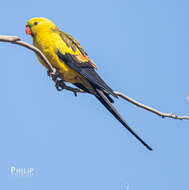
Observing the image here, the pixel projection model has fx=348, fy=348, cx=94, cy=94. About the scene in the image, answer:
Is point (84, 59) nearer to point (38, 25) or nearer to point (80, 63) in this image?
point (80, 63)

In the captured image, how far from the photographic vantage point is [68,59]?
4.58 m

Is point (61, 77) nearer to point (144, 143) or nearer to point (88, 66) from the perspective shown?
point (88, 66)

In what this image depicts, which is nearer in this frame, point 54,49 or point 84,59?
point 54,49

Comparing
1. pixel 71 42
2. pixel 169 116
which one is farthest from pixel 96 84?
pixel 169 116

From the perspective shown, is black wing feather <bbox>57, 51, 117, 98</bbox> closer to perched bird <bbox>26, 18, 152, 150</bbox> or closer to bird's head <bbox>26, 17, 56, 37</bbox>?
perched bird <bbox>26, 18, 152, 150</bbox>

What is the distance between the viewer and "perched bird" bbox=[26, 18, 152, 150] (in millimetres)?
4496

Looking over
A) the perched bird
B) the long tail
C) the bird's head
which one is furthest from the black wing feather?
the bird's head

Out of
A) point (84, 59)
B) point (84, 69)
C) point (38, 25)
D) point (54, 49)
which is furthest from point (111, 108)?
point (38, 25)

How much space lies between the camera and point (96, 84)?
446 centimetres

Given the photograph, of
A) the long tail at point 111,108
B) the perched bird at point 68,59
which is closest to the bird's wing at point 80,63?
the perched bird at point 68,59

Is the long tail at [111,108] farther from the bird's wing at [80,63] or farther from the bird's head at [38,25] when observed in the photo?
the bird's head at [38,25]

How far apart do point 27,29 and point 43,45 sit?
0.47m

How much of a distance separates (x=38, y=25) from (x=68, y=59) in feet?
2.25

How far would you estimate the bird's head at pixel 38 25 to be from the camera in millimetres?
4727
